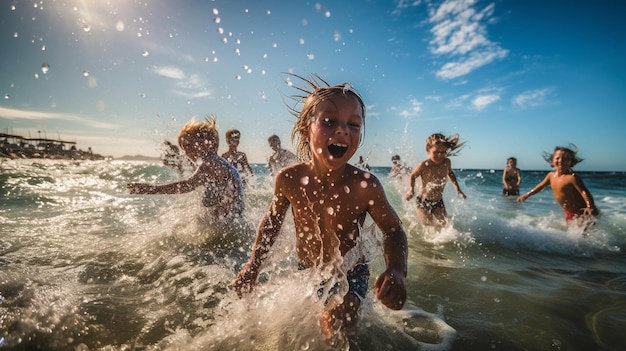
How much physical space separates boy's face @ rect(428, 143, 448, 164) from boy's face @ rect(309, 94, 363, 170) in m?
4.95

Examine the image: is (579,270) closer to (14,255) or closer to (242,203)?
(242,203)

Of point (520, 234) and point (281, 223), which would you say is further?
point (520, 234)

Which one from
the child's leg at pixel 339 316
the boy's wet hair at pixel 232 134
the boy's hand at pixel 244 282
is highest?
the boy's wet hair at pixel 232 134

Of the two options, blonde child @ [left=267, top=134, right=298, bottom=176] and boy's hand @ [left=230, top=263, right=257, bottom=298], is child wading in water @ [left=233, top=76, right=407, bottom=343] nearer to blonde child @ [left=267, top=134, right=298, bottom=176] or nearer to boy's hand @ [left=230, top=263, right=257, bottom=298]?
boy's hand @ [left=230, top=263, right=257, bottom=298]

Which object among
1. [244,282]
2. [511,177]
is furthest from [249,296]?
[511,177]

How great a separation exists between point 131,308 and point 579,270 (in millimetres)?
5481

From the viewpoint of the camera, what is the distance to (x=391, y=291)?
155 cm

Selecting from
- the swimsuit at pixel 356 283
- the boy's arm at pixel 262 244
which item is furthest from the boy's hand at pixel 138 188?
the swimsuit at pixel 356 283

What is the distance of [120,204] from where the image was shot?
818cm

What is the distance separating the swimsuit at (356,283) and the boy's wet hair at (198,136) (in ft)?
9.72

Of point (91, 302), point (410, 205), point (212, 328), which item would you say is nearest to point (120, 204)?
point (91, 302)

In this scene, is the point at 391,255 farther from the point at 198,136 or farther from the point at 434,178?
the point at 434,178

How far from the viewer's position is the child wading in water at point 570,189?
583cm

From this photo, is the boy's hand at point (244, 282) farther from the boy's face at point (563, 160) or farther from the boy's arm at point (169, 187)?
the boy's face at point (563, 160)
